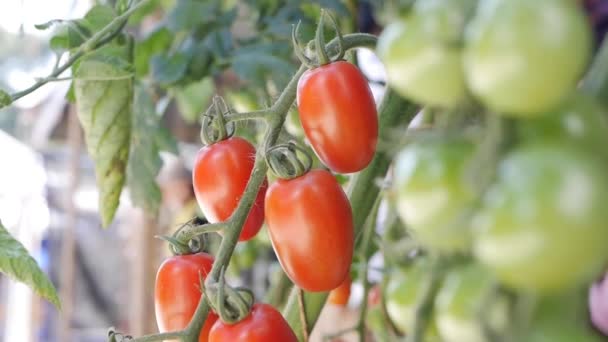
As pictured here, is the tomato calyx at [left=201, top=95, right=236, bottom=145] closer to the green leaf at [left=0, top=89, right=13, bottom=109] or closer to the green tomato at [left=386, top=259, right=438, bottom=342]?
the green leaf at [left=0, top=89, right=13, bottom=109]

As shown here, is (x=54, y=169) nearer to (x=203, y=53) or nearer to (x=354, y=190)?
(x=203, y=53)

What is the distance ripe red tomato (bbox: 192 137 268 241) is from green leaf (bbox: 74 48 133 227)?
0.15m

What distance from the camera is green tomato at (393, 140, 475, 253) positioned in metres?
0.18

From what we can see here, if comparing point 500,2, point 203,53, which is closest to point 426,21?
point 500,2

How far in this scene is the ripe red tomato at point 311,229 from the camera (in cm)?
40

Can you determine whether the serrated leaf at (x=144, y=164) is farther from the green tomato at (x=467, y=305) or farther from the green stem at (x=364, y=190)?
the green tomato at (x=467, y=305)

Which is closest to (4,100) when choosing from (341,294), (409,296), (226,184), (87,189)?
(226,184)

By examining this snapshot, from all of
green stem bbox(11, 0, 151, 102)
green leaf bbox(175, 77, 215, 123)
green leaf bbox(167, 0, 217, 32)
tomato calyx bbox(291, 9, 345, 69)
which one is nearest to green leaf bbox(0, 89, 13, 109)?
green stem bbox(11, 0, 151, 102)

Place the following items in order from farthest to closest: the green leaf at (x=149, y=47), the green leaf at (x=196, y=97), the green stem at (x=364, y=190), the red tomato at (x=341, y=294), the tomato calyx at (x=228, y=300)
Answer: the green leaf at (x=196, y=97), the green leaf at (x=149, y=47), the red tomato at (x=341, y=294), the green stem at (x=364, y=190), the tomato calyx at (x=228, y=300)

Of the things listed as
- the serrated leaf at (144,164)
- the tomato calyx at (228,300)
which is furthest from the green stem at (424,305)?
the serrated leaf at (144,164)

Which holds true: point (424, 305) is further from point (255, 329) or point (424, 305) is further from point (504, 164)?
point (255, 329)

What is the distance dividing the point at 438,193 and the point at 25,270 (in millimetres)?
330

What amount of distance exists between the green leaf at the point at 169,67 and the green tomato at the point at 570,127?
67 cm

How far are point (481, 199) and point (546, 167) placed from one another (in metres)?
0.02
